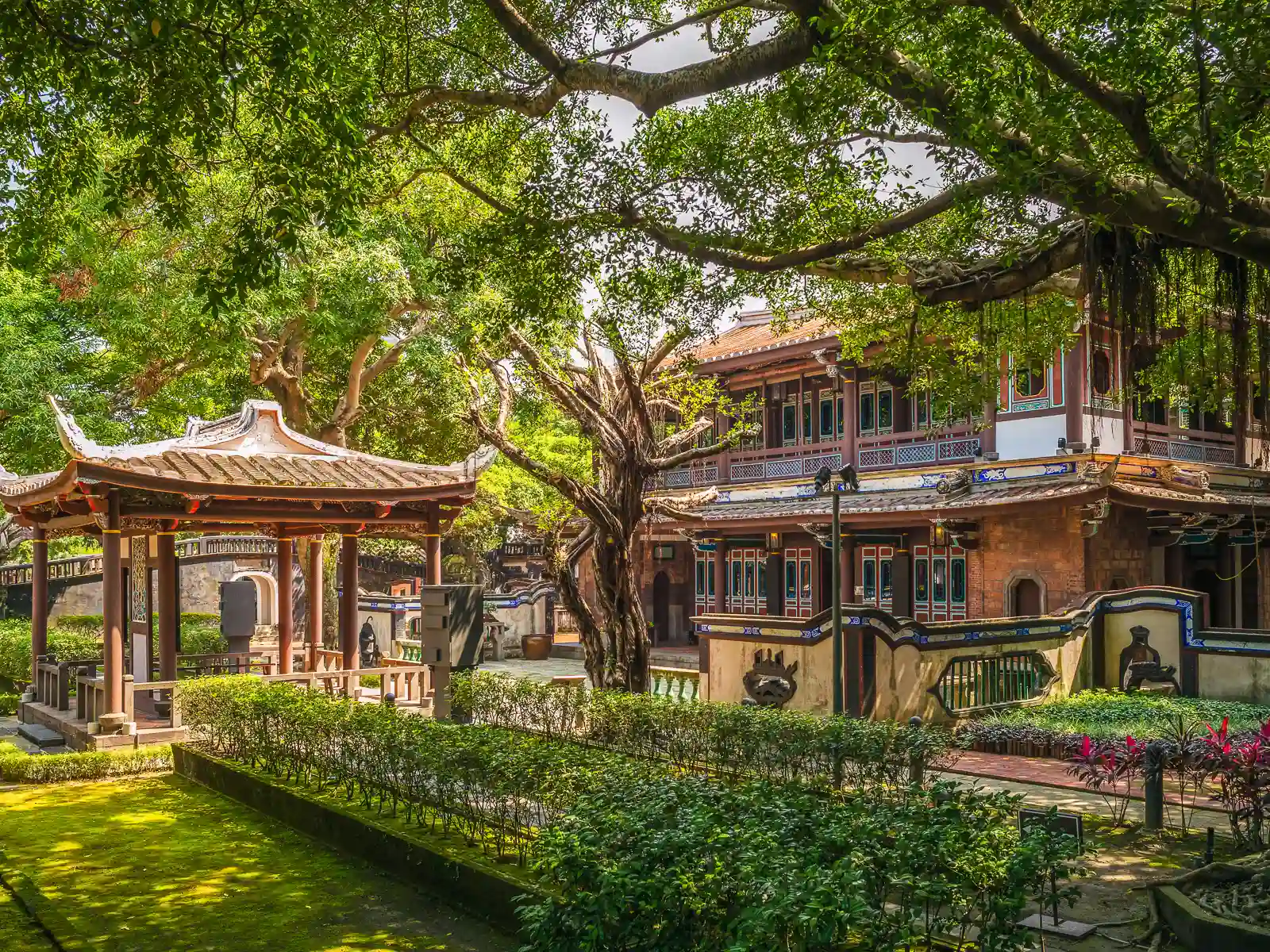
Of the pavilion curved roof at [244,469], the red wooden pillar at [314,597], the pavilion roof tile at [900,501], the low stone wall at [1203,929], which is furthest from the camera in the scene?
the pavilion roof tile at [900,501]

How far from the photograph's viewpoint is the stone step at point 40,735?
15250 mm

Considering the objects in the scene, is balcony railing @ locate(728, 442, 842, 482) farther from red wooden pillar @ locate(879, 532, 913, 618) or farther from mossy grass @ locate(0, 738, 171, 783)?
mossy grass @ locate(0, 738, 171, 783)

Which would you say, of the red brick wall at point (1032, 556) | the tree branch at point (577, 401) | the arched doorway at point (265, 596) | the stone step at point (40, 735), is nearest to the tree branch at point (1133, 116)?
the tree branch at point (577, 401)

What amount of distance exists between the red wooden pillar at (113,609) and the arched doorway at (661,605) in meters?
19.1

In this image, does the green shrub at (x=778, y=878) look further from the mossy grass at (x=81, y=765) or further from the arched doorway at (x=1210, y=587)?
the arched doorway at (x=1210, y=587)

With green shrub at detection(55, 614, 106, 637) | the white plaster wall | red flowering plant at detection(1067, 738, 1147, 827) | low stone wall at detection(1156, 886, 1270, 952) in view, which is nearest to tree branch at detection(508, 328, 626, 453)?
red flowering plant at detection(1067, 738, 1147, 827)

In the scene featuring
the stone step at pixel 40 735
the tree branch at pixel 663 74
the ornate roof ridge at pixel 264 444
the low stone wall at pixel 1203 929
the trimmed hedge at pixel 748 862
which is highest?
the tree branch at pixel 663 74

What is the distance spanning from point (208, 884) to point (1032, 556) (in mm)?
16626

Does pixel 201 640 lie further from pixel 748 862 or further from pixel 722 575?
pixel 748 862

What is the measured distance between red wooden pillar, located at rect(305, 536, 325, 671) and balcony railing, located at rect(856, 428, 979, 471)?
38.8 ft

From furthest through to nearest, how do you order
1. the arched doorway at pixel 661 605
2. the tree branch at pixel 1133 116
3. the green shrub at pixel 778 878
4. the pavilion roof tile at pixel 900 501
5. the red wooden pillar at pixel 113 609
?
1. the arched doorway at pixel 661 605
2. the pavilion roof tile at pixel 900 501
3. the red wooden pillar at pixel 113 609
4. the tree branch at pixel 1133 116
5. the green shrub at pixel 778 878

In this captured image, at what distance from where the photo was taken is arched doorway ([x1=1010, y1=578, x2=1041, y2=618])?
21.2m

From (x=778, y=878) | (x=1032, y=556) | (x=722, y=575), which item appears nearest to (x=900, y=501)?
(x=1032, y=556)

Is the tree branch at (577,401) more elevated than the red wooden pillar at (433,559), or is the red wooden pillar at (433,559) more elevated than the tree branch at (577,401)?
the tree branch at (577,401)
